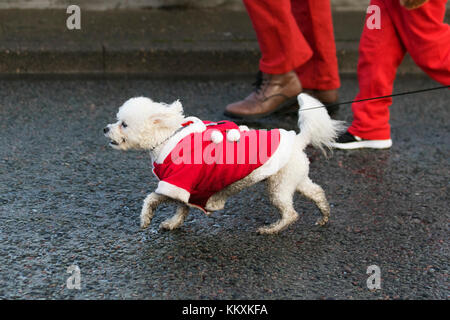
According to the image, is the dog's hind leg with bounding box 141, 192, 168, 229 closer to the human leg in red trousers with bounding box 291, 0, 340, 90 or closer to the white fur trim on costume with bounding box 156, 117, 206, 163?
the white fur trim on costume with bounding box 156, 117, 206, 163

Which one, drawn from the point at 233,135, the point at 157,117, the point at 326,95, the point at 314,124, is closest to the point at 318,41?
the point at 326,95

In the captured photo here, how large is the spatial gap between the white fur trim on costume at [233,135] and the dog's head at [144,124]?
0.23m

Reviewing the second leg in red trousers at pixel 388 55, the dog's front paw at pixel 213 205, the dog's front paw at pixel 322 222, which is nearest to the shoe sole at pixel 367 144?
the second leg in red trousers at pixel 388 55

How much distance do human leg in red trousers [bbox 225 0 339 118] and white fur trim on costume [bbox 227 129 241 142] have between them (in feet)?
6.12

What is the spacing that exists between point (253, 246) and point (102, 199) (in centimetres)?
91

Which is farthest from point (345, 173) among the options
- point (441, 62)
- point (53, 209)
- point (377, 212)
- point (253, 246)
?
point (53, 209)

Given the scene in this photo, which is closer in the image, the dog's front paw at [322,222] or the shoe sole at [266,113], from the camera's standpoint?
the dog's front paw at [322,222]

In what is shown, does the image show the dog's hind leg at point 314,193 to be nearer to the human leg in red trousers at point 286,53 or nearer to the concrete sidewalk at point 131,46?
the human leg in red trousers at point 286,53

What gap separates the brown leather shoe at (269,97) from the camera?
479cm

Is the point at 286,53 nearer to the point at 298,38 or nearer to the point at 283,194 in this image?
the point at 298,38

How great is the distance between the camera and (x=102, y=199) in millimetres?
3471

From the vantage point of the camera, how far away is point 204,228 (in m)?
3.21
